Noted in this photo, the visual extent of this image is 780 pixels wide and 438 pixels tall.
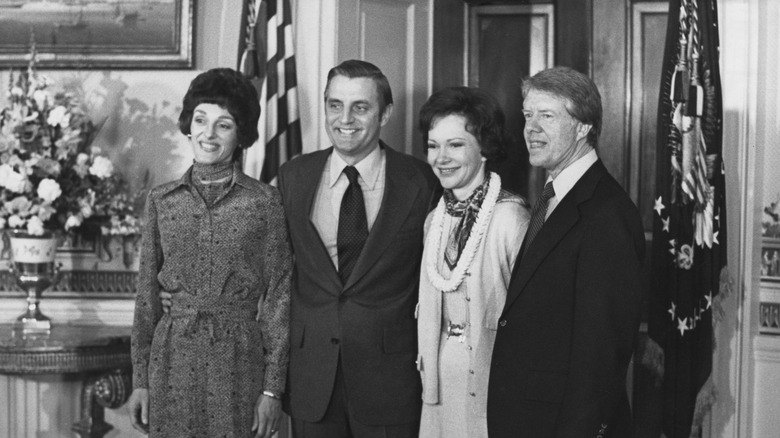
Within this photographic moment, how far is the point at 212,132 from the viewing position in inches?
126

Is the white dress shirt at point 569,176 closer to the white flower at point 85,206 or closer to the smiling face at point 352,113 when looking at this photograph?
the smiling face at point 352,113

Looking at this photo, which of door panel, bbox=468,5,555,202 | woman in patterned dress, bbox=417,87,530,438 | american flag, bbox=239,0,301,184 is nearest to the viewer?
woman in patterned dress, bbox=417,87,530,438

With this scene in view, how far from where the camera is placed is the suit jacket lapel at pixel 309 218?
3.16m

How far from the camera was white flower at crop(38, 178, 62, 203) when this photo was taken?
3.85 m

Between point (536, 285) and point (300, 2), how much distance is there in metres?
2.04

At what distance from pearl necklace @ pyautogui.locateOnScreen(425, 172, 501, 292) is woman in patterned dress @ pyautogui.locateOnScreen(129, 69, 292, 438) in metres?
0.51

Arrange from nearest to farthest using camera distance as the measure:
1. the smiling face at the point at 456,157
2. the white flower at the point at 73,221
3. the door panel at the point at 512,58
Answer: the smiling face at the point at 456,157 → the white flower at the point at 73,221 → the door panel at the point at 512,58

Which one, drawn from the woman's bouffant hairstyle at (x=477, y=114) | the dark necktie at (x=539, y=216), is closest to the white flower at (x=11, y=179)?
the woman's bouffant hairstyle at (x=477, y=114)

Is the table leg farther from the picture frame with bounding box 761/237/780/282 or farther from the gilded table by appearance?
the picture frame with bounding box 761/237/780/282

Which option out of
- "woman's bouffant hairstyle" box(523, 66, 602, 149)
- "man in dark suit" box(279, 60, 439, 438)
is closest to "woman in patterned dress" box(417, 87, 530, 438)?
"man in dark suit" box(279, 60, 439, 438)

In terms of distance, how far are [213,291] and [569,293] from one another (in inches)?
45.9

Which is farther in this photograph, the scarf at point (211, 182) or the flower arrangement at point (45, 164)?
the flower arrangement at point (45, 164)

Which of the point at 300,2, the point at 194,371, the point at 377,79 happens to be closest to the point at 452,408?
the point at 194,371

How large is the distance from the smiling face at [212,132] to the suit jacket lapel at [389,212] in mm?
529
